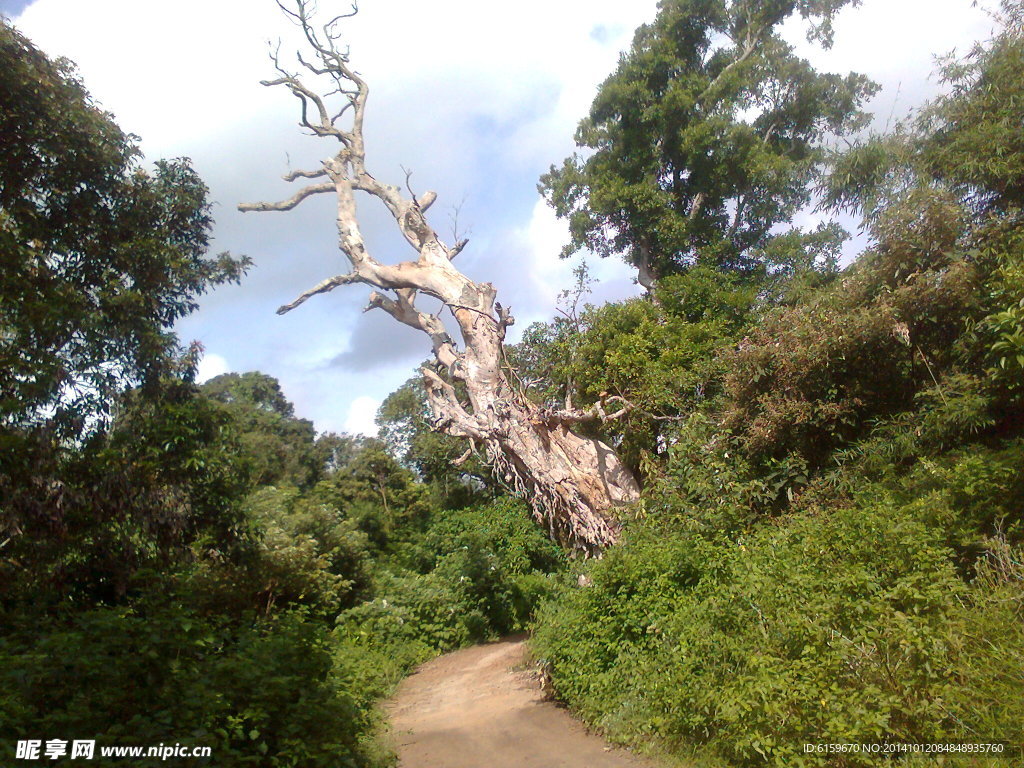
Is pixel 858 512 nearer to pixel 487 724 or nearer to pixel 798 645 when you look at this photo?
pixel 798 645

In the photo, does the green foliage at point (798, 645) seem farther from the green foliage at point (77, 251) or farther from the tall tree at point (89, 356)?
the green foliage at point (77, 251)

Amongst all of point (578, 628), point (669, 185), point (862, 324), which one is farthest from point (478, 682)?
point (669, 185)

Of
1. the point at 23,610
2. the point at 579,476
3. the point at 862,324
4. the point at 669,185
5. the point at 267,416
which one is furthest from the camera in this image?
the point at 267,416

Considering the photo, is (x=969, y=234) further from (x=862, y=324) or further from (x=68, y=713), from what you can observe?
(x=68, y=713)

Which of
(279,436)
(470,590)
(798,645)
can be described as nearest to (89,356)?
(798,645)

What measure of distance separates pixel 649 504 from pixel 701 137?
7.66m

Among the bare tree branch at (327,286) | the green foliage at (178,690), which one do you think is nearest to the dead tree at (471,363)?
the bare tree branch at (327,286)

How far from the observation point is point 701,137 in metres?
14.0

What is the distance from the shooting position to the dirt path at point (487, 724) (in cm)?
627

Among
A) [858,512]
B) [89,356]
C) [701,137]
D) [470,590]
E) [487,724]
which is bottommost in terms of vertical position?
[487,724]

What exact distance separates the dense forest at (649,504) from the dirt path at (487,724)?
37cm

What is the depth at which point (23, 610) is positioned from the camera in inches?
214

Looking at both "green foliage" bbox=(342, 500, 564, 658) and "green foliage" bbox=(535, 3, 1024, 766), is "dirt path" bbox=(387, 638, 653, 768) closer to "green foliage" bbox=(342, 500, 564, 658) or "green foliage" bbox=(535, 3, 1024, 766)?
"green foliage" bbox=(535, 3, 1024, 766)

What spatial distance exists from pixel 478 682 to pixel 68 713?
6.89 m
